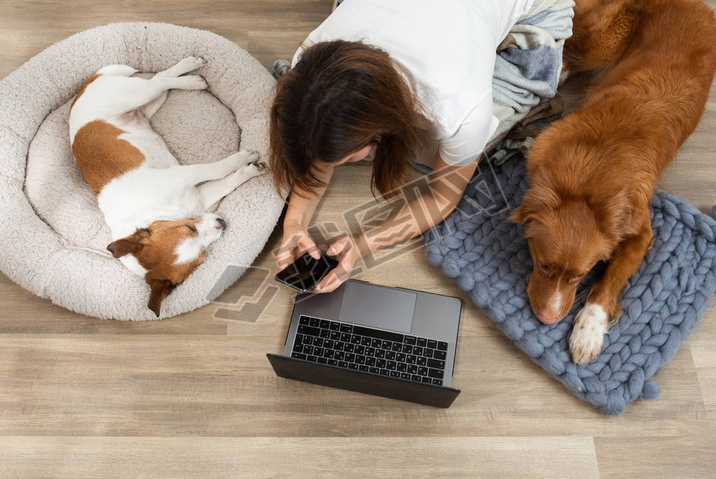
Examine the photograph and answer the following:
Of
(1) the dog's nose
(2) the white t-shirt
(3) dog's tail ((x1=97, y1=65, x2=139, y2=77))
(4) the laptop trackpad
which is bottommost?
(4) the laptop trackpad

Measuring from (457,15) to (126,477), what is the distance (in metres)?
1.66

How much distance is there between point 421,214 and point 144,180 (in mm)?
981

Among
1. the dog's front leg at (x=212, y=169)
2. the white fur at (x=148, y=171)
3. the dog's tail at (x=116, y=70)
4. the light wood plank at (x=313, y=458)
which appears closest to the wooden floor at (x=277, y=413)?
the light wood plank at (x=313, y=458)

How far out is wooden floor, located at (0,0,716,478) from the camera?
1.51 meters

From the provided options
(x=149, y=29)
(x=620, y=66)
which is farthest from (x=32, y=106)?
(x=620, y=66)

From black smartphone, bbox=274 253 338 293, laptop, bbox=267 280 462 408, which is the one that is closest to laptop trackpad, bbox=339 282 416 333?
laptop, bbox=267 280 462 408

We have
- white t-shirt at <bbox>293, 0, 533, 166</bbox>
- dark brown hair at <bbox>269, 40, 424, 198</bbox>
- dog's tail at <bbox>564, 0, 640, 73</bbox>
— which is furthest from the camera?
dog's tail at <bbox>564, 0, 640, 73</bbox>

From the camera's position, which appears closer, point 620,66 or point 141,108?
point 620,66

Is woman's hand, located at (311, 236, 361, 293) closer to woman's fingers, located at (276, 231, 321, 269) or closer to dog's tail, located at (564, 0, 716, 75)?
woman's fingers, located at (276, 231, 321, 269)

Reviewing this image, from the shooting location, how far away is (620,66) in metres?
1.75

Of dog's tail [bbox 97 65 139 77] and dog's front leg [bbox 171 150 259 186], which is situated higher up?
dog's tail [bbox 97 65 139 77]

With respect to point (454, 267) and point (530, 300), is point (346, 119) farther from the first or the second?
point (530, 300)

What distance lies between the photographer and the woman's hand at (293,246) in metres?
1.60

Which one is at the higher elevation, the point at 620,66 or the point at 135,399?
the point at 620,66
